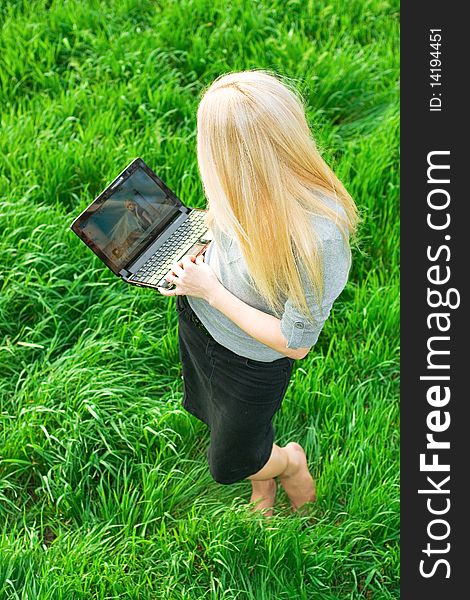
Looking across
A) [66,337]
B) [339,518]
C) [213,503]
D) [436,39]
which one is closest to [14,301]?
[66,337]

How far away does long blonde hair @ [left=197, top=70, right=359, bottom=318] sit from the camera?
1833 mm

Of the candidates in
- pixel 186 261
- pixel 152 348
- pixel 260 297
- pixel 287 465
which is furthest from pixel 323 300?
pixel 152 348

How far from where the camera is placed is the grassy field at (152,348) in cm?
257

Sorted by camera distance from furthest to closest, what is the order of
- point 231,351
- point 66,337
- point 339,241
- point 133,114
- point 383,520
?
point 133,114
point 66,337
point 383,520
point 231,351
point 339,241

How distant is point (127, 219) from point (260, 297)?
1.96ft

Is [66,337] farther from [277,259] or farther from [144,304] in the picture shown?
[277,259]

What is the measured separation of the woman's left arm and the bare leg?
671 millimetres

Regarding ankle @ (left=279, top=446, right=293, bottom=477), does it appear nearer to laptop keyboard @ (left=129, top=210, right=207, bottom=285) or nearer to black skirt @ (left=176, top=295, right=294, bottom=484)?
black skirt @ (left=176, top=295, right=294, bottom=484)

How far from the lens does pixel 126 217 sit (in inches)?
96.0

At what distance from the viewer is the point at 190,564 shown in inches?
100

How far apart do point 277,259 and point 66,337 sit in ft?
4.87

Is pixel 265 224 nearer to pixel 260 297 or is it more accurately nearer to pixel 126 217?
pixel 260 297

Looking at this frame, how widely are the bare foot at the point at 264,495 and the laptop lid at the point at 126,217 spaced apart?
0.91 meters

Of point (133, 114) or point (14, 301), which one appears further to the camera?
point (133, 114)
